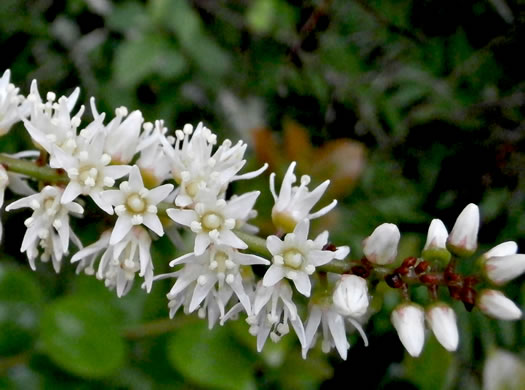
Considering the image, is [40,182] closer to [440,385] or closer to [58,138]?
[58,138]

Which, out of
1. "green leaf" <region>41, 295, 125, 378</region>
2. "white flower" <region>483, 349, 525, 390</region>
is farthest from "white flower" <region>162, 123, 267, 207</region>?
Result: "white flower" <region>483, 349, 525, 390</region>

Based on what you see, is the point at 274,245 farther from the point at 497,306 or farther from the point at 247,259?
the point at 497,306

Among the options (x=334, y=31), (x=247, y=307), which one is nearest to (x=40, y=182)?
(x=247, y=307)

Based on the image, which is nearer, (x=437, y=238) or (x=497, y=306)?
(x=497, y=306)

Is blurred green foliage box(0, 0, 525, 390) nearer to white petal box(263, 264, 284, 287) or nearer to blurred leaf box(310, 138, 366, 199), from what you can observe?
blurred leaf box(310, 138, 366, 199)

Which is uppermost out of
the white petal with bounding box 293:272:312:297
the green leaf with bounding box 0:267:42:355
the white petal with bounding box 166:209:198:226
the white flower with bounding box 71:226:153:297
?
the white petal with bounding box 293:272:312:297

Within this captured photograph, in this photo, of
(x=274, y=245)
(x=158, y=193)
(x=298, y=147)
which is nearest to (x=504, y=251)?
(x=274, y=245)
